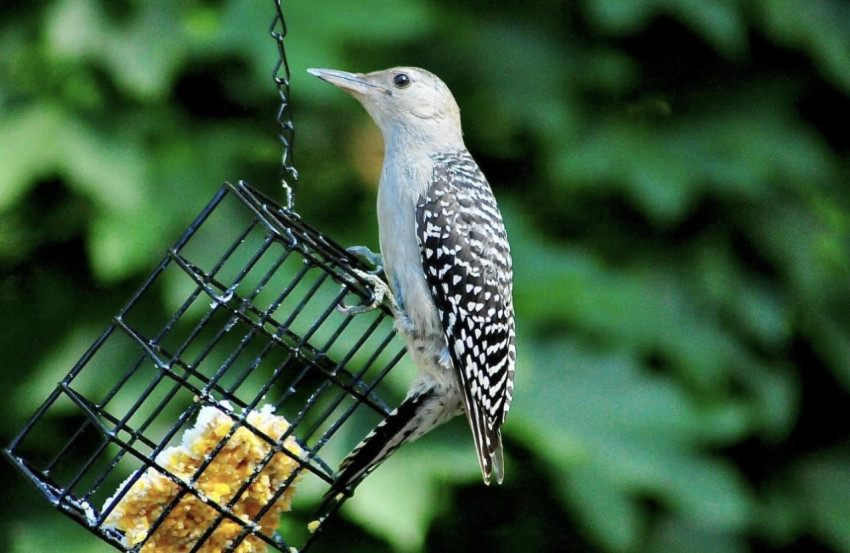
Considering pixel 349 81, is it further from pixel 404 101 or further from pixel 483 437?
pixel 483 437

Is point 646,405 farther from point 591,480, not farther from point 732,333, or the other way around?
point 732,333

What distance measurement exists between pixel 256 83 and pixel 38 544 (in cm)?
196

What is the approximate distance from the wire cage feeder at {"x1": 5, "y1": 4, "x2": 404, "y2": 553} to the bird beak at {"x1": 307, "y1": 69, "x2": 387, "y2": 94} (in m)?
0.28

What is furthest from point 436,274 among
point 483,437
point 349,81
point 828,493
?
point 828,493

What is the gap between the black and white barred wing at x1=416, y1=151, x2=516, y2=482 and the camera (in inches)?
153

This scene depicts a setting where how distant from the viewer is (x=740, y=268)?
17.7 ft

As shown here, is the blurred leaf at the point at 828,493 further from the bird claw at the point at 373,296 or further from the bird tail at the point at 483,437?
the bird claw at the point at 373,296

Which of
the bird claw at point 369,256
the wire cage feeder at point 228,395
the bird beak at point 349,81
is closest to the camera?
the wire cage feeder at point 228,395

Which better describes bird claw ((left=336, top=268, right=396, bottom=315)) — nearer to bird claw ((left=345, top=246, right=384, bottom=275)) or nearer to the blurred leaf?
bird claw ((left=345, top=246, right=384, bottom=275))

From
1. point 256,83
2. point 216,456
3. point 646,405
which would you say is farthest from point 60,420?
point 646,405

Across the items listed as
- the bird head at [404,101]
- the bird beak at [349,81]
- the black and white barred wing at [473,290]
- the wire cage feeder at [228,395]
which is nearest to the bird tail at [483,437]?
the black and white barred wing at [473,290]

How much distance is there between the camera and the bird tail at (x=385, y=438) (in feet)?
11.9

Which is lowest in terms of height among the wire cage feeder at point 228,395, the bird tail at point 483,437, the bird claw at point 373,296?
the wire cage feeder at point 228,395

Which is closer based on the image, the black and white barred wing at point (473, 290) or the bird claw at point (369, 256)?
the black and white barred wing at point (473, 290)
